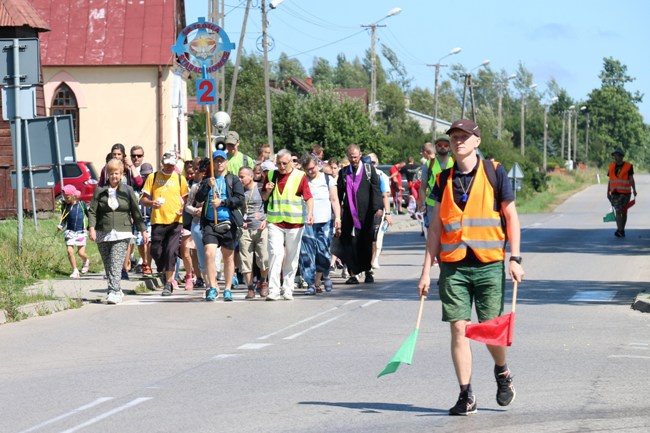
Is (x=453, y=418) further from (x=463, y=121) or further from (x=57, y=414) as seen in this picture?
(x=57, y=414)

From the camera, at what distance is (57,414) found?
8.97 metres

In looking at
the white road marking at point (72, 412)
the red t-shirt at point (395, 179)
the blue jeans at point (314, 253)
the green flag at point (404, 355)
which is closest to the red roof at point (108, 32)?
the red t-shirt at point (395, 179)

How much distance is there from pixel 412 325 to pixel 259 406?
5031 millimetres

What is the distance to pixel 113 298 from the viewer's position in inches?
652

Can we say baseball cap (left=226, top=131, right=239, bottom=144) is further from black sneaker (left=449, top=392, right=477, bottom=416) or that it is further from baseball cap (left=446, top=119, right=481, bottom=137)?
black sneaker (left=449, top=392, right=477, bottom=416)

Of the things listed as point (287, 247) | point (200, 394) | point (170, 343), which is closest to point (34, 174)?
point (287, 247)

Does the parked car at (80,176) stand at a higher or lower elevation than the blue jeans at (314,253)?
higher

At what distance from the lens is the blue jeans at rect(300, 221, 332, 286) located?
1767 centimetres

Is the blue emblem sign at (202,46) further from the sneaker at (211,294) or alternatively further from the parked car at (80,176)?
the parked car at (80,176)

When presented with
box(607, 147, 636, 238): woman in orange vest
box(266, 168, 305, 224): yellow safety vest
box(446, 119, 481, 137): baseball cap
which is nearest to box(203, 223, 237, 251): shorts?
box(266, 168, 305, 224): yellow safety vest

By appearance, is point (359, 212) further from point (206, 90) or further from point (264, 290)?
point (206, 90)

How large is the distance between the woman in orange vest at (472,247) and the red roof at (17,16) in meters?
28.0

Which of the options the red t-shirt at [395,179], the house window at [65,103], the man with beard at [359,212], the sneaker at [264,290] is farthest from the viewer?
the house window at [65,103]

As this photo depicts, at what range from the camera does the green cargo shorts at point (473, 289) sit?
8.70 metres
